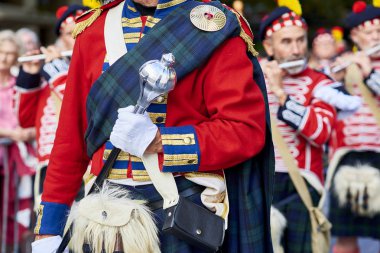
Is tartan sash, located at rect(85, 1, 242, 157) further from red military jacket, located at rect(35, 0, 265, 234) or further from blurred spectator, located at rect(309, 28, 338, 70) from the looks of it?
blurred spectator, located at rect(309, 28, 338, 70)

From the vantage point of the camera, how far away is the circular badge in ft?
9.93

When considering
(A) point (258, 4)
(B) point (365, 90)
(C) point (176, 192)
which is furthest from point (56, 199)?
(A) point (258, 4)

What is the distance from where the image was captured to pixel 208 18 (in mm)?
3049

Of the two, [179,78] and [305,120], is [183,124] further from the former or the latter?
[305,120]

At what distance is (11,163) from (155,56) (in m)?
4.50

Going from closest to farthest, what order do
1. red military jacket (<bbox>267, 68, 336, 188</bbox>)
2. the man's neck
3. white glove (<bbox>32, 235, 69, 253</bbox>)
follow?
white glove (<bbox>32, 235, 69, 253</bbox>) < red military jacket (<bbox>267, 68, 336, 188</bbox>) < the man's neck

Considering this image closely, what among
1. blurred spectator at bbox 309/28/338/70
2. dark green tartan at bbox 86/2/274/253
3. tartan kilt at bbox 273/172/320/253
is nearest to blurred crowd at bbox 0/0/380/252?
tartan kilt at bbox 273/172/320/253

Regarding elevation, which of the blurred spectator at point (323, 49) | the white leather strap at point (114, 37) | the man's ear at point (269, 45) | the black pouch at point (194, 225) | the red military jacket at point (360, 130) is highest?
the white leather strap at point (114, 37)

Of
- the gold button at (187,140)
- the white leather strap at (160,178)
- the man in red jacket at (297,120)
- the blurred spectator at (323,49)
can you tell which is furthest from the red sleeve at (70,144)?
the blurred spectator at (323,49)

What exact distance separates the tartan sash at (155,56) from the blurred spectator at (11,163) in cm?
401

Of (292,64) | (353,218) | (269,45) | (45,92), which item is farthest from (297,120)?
(45,92)

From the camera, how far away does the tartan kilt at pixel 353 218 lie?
21.8 feet

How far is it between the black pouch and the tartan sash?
423 millimetres

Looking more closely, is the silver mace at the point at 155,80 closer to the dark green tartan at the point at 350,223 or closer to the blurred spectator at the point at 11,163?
the dark green tartan at the point at 350,223
